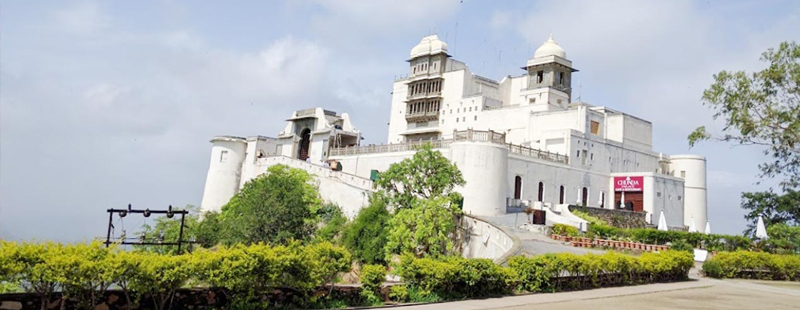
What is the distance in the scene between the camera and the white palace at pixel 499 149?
3956cm

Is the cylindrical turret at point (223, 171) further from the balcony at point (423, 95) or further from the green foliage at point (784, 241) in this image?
the green foliage at point (784, 241)

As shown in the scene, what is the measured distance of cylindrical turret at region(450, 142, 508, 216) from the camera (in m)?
35.1

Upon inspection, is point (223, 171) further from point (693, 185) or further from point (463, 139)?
point (693, 185)

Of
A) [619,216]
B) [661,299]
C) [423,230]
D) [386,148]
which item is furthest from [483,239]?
[619,216]

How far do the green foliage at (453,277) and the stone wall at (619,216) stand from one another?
2776 cm

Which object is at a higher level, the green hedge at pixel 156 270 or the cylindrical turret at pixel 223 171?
the cylindrical turret at pixel 223 171

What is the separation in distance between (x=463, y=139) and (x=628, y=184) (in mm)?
18219

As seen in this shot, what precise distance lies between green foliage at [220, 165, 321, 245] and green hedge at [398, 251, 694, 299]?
20.0 m

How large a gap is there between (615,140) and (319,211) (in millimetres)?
25889

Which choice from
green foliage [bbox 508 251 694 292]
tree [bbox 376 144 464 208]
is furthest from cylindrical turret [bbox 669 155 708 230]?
green foliage [bbox 508 251 694 292]

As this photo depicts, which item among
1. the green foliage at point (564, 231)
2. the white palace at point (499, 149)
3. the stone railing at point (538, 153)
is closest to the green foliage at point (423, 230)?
the white palace at point (499, 149)

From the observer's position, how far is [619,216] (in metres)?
43.7

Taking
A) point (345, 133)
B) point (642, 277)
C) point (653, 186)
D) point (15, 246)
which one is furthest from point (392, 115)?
point (15, 246)

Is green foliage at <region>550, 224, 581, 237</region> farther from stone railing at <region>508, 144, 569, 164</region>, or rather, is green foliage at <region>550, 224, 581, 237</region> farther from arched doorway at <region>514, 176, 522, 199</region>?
stone railing at <region>508, 144, 569, 164</region>
